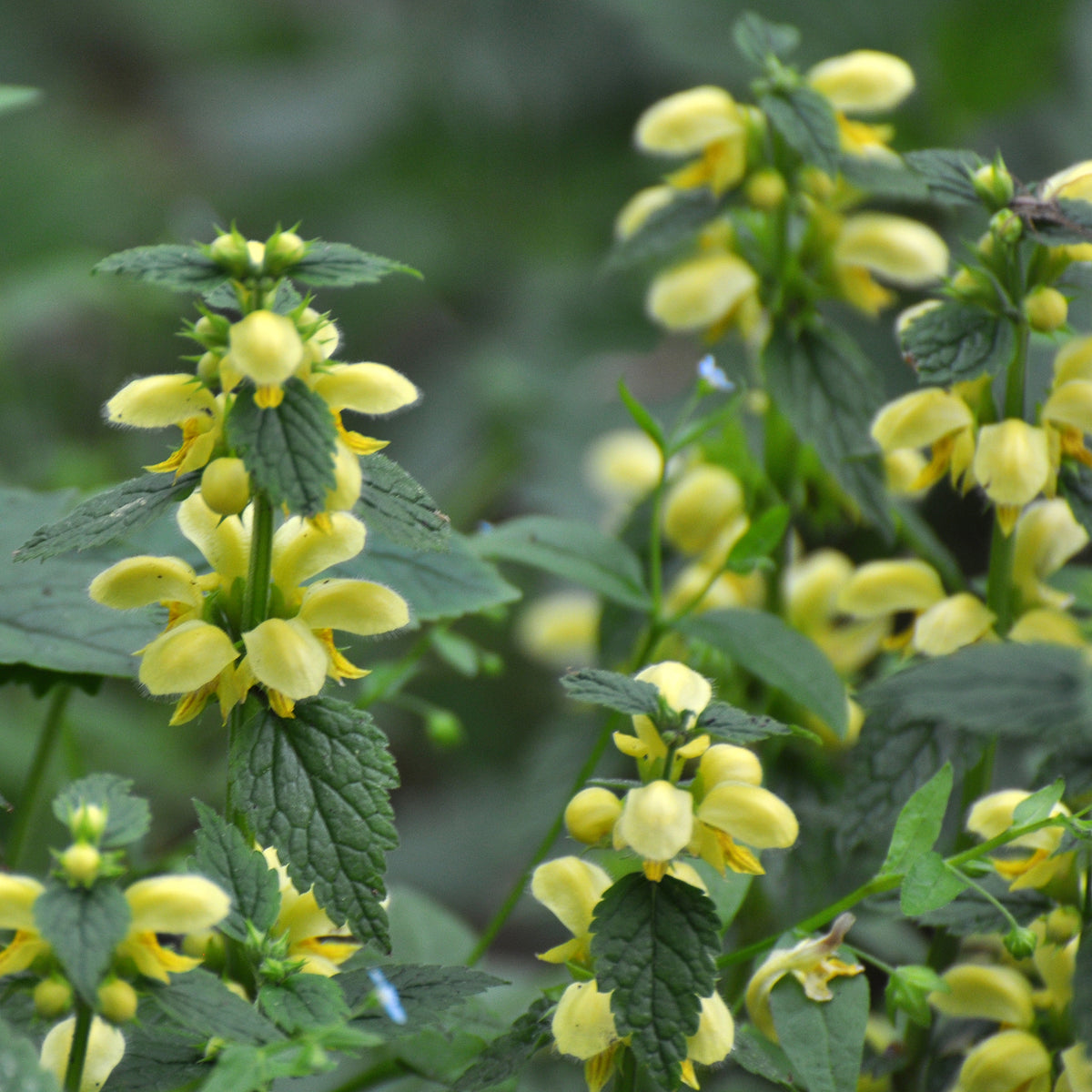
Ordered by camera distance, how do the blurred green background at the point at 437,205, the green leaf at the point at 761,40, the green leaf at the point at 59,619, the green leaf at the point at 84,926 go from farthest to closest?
the blurred green background at the point at 437,205
the green leaf at the point at 761,40
the green leaf at the point at 59,619
the green leaf at the point at 84,926

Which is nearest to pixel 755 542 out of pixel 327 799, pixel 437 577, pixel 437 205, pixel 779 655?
pixel 779 655

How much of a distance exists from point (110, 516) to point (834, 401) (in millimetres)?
404

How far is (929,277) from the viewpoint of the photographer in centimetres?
77

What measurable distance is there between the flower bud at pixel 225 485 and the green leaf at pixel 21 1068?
18 centimetres

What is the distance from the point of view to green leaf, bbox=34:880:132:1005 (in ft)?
1.23

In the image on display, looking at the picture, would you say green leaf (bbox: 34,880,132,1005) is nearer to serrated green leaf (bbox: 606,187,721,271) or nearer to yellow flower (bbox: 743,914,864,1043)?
yellow flower (bbox: 743,914,864,1043)

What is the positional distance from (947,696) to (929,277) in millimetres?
344

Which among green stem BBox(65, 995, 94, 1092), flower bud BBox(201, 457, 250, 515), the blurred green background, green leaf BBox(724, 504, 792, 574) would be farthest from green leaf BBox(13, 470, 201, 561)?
the blurred green background

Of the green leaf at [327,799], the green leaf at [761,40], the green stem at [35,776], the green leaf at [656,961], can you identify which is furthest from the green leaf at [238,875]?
the green leaf at [761,40]

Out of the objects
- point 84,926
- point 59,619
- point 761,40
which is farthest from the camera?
point 761,40

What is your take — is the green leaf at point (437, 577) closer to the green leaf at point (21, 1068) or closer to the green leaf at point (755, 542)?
the green leaf at point (755, 542)

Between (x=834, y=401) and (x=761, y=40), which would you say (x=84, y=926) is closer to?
(x=834, y=401)

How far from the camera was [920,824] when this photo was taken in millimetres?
517

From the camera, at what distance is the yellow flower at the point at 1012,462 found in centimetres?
56
